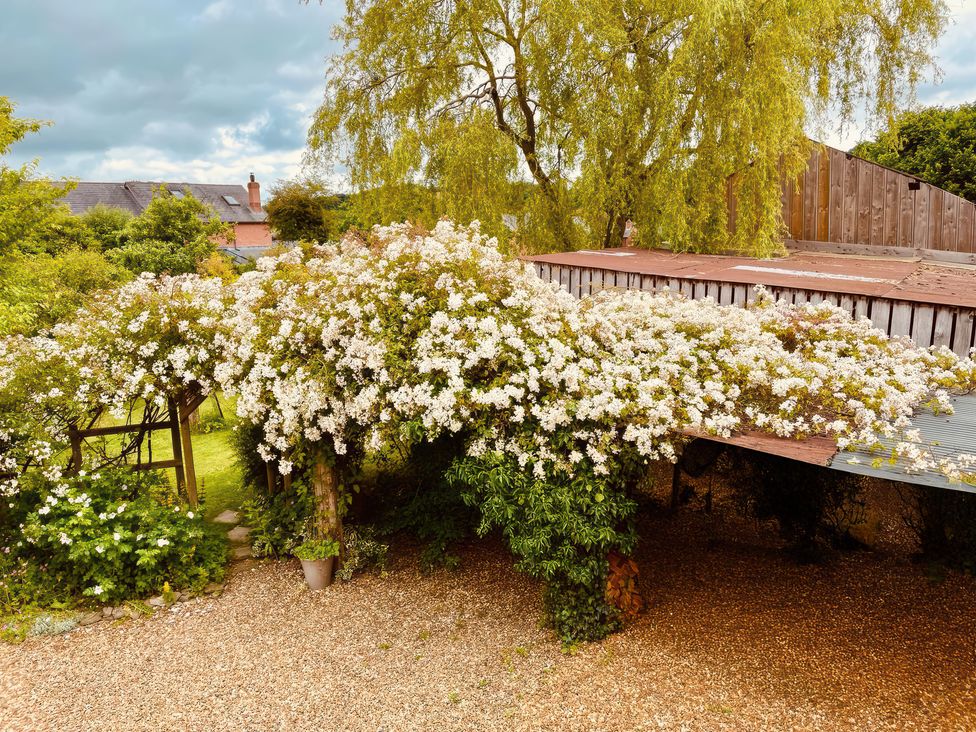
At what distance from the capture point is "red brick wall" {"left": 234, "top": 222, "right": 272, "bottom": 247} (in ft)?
127

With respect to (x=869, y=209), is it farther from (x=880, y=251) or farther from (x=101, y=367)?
(x=101, y=367)

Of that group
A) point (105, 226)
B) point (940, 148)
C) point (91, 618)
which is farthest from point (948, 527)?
point (105, 226)

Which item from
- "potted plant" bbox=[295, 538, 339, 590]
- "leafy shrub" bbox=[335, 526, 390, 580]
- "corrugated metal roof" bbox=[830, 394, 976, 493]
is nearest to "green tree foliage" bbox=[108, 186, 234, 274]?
"leafy shrub" bbox=[335, 526, 390, 580]

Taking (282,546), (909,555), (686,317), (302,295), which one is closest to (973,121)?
(909,555)

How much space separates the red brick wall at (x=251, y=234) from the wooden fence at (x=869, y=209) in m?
33.3

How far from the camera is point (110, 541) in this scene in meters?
6.55

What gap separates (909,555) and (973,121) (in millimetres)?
12710

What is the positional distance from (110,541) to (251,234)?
35989mm

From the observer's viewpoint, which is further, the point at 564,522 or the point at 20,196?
the point at 20,196

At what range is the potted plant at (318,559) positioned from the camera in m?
6.82

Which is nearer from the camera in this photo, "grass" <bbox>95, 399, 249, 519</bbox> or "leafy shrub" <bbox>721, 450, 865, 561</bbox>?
"leafy shrub" <bbox>721, 450, 865, 561</bbox>

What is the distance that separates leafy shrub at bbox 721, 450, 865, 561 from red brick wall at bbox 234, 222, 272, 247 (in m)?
36.4

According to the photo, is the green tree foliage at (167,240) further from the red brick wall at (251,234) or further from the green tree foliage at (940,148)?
the green tree foliage at (940,148)

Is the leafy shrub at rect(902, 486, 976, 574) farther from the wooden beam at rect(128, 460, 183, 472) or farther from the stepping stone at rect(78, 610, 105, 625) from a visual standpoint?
the stepping stone at rect(78, 610, 105, 625)
